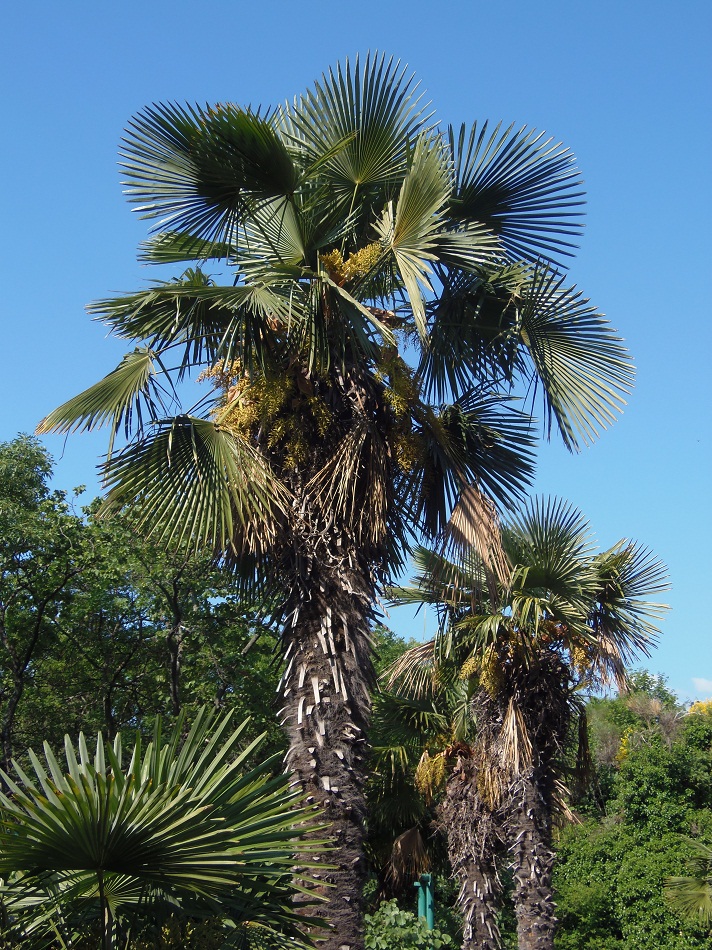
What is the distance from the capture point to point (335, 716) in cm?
557

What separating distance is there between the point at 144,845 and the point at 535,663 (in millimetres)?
8386

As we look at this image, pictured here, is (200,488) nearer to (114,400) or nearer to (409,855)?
(114,400)

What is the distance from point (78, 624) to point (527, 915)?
8968 millimetres

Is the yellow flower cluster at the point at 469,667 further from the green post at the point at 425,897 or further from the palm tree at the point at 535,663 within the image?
the green post at the point at 425,897

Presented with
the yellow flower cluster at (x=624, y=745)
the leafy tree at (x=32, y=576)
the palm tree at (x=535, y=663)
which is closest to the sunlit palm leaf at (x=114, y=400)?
the palm tree at (x=535, y=663)

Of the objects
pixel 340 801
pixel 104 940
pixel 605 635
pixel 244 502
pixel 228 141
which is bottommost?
pixel 104 940

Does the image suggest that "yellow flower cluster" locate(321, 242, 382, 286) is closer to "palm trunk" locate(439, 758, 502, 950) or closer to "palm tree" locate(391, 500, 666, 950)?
"palm tree" locate(391, 500, 666, 950)

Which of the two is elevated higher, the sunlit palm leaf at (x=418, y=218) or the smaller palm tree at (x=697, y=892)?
the sunlit palm leaf at (x=418, y=218)

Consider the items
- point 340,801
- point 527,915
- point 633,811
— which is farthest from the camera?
point 633,811

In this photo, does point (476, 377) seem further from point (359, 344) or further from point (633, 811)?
point (633, 811)

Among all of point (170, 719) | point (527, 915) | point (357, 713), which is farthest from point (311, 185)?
point (170, 719)

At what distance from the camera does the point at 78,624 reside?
16.3m

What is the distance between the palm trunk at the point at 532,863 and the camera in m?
11.0

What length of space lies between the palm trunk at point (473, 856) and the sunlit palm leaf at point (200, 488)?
766 centimetres
